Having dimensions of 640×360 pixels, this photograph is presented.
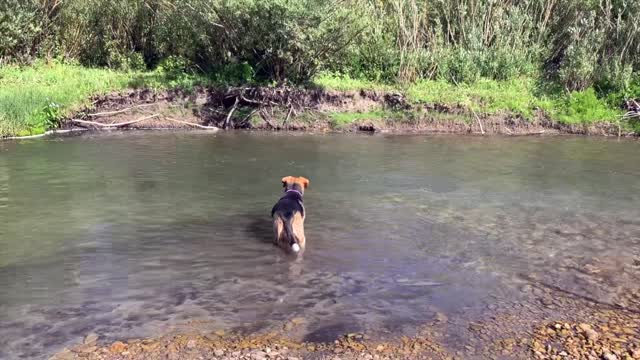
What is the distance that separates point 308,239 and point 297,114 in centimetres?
1229

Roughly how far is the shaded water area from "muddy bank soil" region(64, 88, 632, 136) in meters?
4.36

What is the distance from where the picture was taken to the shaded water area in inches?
260

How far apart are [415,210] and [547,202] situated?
8.92ft

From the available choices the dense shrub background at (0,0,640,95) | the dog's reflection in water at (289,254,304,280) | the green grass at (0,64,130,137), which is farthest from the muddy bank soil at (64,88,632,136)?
the dog's reflection in water at (289,254,304,280)

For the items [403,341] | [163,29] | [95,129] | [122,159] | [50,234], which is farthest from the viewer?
[163,29]

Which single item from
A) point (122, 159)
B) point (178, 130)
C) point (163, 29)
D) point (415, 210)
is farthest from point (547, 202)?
point (163, 29)

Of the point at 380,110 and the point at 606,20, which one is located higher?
the point at 606,20

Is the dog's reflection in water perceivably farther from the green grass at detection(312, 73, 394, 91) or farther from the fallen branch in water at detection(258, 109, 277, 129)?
the green grass at detection(312, 73, 394, 91)

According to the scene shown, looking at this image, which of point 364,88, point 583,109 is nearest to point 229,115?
point 364,88

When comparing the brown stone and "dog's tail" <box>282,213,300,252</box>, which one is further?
"dog's tail" <box>282,213,300,252</box>

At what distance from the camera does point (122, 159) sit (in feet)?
49.6

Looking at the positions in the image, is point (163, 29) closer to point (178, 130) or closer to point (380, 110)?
point (178, 130)

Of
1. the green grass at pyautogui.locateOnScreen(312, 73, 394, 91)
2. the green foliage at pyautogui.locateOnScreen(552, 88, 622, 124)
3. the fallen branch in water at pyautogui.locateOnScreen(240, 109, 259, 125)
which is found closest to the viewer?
the fallen branch in water at pyautogui.locateOnScreen(240, 109, 259, 125)

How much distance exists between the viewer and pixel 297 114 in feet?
69.0
